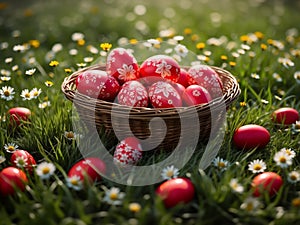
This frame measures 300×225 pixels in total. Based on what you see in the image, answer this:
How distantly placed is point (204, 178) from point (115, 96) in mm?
585

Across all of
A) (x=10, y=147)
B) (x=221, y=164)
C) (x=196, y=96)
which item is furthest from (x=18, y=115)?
(x=221, y=164)

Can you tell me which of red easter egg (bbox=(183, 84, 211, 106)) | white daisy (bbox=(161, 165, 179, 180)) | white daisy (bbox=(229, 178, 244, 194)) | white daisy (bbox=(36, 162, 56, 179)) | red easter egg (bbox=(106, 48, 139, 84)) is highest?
red easter egg (bbox=(106, 48, 139, 84))

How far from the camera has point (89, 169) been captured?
66.4 inches

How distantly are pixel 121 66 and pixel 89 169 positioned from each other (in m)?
0.54

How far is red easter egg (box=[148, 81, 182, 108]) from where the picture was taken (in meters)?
1.81

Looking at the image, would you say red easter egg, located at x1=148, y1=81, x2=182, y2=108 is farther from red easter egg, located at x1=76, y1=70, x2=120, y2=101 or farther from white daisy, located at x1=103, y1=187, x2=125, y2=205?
white daisy, located at x1=103, y1=187, x2=125, y2=205

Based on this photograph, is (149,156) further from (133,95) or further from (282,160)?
(282,160)

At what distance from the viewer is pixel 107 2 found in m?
4.97

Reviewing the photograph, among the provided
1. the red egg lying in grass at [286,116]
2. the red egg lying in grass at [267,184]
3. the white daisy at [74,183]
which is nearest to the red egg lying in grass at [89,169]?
the white daisy at [74,183]

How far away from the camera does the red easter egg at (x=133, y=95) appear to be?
181 centimetres

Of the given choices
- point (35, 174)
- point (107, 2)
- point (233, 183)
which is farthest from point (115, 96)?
point (107, 2)

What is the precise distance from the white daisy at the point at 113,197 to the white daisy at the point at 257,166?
57cm

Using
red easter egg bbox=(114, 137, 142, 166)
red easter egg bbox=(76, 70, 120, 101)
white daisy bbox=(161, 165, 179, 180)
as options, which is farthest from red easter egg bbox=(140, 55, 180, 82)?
white daisy bbox=(161, 165, 179, 180)

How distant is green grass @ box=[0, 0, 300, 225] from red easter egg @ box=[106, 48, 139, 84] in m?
0.31
